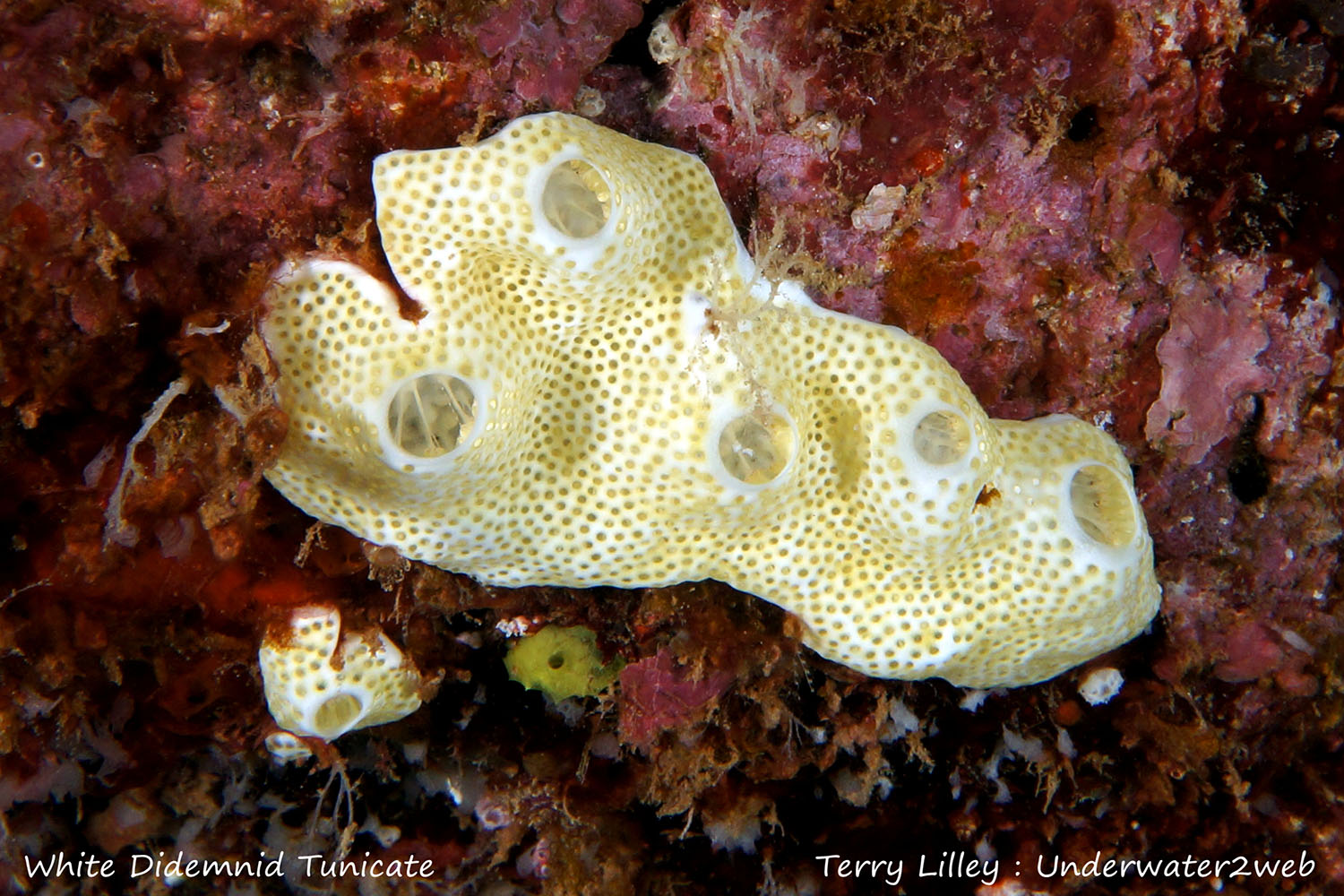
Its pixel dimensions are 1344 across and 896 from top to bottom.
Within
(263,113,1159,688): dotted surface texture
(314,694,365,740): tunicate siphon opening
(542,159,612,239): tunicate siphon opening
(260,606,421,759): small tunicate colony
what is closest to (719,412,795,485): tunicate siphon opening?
(263,113,1159,688): dotted surface texture

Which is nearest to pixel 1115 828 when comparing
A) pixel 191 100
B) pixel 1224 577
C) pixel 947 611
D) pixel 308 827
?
pixel 1224 577

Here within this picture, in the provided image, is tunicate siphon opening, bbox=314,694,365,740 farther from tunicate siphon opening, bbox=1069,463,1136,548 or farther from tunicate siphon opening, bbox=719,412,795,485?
tunicate siphon opening, bbox=1069,463,1136,548

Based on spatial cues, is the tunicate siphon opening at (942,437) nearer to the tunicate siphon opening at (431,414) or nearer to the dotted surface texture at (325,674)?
the tunicate siphon opening at (431,414)

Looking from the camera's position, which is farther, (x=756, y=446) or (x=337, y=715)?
(x=337, y=715)

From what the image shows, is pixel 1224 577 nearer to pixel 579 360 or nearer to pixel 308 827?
pixel 579 360

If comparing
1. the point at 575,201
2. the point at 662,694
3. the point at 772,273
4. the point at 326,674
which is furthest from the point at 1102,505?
the point at 326,674

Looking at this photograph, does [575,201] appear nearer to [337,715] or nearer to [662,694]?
[662,694]
